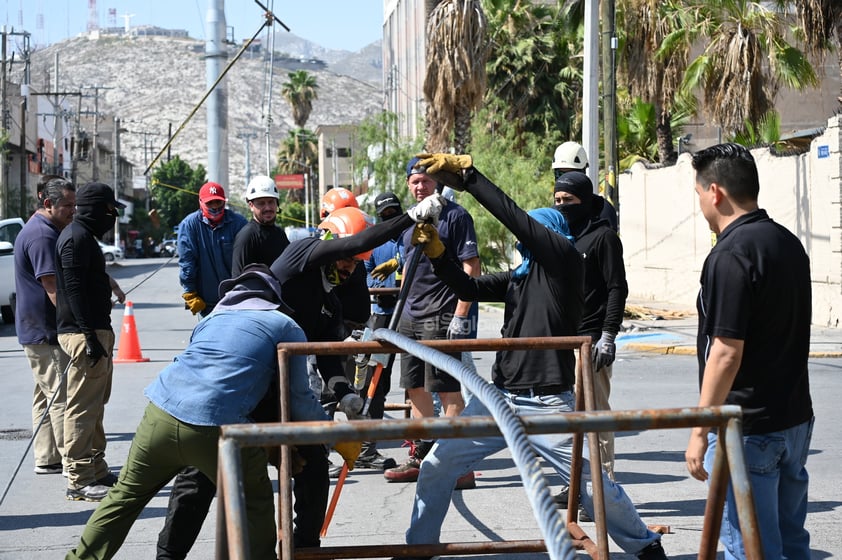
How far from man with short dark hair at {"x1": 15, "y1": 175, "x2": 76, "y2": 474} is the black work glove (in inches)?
15.4

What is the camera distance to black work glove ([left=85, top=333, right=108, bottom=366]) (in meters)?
7.09

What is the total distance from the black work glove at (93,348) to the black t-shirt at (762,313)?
4.44 meters

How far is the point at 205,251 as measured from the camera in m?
8.77

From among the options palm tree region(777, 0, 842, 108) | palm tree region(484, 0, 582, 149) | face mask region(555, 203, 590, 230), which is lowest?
face mask region(555, 203, 590, 230)

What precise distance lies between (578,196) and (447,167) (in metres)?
1.57

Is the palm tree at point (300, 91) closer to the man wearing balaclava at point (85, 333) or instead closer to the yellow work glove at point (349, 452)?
the man wearing balaclava at point (85, 333)

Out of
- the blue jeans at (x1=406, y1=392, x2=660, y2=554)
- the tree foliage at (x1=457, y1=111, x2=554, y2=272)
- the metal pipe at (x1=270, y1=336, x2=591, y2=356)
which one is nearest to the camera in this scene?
the metal pipe at (x1=270, y1=336, x2=591, y2=356)

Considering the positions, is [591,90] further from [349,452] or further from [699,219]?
[349,452]

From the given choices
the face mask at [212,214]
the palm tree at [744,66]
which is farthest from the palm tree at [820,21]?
the face mask at [212,214]

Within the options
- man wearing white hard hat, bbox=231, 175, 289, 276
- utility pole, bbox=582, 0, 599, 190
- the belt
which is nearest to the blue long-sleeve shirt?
man wearing white hard hat, bbox=231, 175, 289, 276

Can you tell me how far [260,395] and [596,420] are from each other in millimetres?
1814

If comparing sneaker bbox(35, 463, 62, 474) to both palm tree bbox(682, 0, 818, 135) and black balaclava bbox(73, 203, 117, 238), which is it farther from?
palm tree bbox(682, 0, 818, 135)

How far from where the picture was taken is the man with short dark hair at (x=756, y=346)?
3.76m

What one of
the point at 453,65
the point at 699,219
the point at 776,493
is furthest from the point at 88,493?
the point at 453,65
